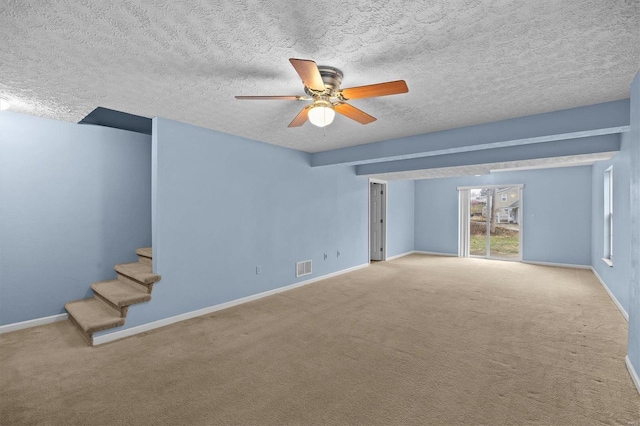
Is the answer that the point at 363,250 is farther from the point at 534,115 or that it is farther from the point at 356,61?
the point at 356,61

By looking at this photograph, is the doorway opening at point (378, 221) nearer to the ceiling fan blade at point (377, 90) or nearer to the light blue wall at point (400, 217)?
the light blue wall at point (400, 217)

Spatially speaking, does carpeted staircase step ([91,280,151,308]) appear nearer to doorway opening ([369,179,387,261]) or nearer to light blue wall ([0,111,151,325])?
light blue wall ([0,111,151,325])

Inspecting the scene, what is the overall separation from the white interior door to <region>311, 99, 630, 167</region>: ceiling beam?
337cm

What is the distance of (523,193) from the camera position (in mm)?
7551

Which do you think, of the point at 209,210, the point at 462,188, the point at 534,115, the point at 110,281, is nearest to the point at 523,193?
the point at 462,188

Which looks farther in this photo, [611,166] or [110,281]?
[611,166]

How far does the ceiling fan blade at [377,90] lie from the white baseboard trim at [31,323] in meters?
4.18

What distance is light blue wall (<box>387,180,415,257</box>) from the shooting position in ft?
27.0

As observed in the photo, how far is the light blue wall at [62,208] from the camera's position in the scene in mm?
3270

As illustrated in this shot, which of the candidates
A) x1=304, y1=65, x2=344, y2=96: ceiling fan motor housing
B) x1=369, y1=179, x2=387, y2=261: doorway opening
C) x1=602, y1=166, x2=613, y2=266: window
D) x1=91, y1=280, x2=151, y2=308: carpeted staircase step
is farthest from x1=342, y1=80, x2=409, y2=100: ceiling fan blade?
x1=369, y1=179, x2=387, y2=261: doorway opening

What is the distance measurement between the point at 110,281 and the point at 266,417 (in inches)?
124

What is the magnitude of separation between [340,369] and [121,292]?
267cm

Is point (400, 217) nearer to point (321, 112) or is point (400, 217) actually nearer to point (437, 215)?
point (437, 215)

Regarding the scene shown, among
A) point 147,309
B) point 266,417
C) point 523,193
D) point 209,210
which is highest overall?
point 523,193
